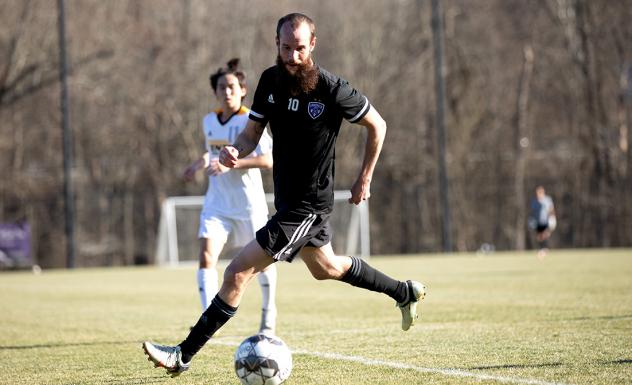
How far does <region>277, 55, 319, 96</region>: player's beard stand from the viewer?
224 inches

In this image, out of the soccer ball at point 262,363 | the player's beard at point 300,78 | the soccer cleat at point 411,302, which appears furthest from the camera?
the soccer cleat at point 411,302

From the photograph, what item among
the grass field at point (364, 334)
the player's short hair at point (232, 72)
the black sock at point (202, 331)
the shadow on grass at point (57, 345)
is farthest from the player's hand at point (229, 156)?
the shadow on grass at point (57, 345)

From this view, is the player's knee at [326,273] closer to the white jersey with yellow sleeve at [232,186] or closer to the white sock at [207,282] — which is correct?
the white sock at [207,282]

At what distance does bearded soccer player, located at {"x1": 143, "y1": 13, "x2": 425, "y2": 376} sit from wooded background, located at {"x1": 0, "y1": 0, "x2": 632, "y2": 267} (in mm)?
28734

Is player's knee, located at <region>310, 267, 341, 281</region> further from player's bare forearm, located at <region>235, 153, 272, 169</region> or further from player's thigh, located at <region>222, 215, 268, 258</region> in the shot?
player's thigh, located at <region>222, 215, 268, 258</region>

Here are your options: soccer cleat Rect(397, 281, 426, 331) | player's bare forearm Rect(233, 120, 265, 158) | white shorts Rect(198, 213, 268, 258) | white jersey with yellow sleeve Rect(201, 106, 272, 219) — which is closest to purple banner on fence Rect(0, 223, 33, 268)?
white jersey with yellow sleeve Rect(201, 106, 272, 219)

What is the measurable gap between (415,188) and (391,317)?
25975 millimetres

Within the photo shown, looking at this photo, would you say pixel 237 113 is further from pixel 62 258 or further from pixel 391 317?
pixel 62 258

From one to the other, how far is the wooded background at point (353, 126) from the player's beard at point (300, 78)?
28.9 meters

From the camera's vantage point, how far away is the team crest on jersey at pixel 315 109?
5.76m

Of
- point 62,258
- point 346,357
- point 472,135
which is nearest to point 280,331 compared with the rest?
point 346,357

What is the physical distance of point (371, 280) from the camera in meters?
6.41

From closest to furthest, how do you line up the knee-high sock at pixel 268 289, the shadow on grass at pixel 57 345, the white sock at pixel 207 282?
1. the white sock at pixel 207 282
2. the knee-high sock at pixel 268 289
3. the shadow on grass at pixel 57 345

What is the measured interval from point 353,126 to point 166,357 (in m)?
30.7
